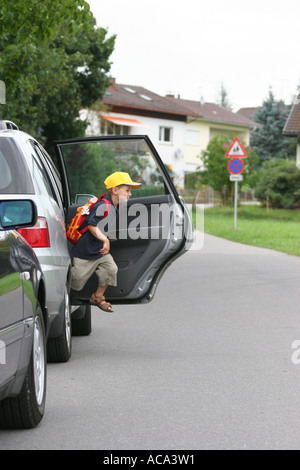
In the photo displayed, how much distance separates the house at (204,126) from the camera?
3317 inches

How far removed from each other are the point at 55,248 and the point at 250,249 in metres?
15.5

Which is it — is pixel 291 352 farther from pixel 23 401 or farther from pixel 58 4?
pixel 58 4

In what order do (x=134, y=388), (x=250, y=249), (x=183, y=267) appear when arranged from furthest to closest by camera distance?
(x=250, y=249) < (x=183, y=267) < (x=134, y=388)

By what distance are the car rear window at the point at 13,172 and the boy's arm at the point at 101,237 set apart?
164 centimetres

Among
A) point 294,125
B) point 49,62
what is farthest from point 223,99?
point 49,62

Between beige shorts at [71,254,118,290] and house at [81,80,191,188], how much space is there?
61568 millimetres

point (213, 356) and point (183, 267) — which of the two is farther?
point (183, 267)

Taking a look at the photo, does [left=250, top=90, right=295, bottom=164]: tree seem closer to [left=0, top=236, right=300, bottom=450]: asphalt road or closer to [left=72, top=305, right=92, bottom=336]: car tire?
[left=0, top=236, right=300, bottom=450]: asphalt road

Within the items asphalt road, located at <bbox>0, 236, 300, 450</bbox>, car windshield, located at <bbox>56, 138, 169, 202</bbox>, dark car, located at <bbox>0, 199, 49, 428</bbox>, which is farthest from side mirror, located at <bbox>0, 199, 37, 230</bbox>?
car windshield, located at <bbox>56, 138, 169, 202</bbox>

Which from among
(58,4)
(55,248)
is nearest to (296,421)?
(55,248)

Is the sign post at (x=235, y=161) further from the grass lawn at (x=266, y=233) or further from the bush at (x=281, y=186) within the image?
the bush at (x=281, y=186)

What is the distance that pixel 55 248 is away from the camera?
268 inches

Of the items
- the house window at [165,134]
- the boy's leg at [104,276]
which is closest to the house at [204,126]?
the house window at [165,134]

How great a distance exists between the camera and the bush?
4703cm
